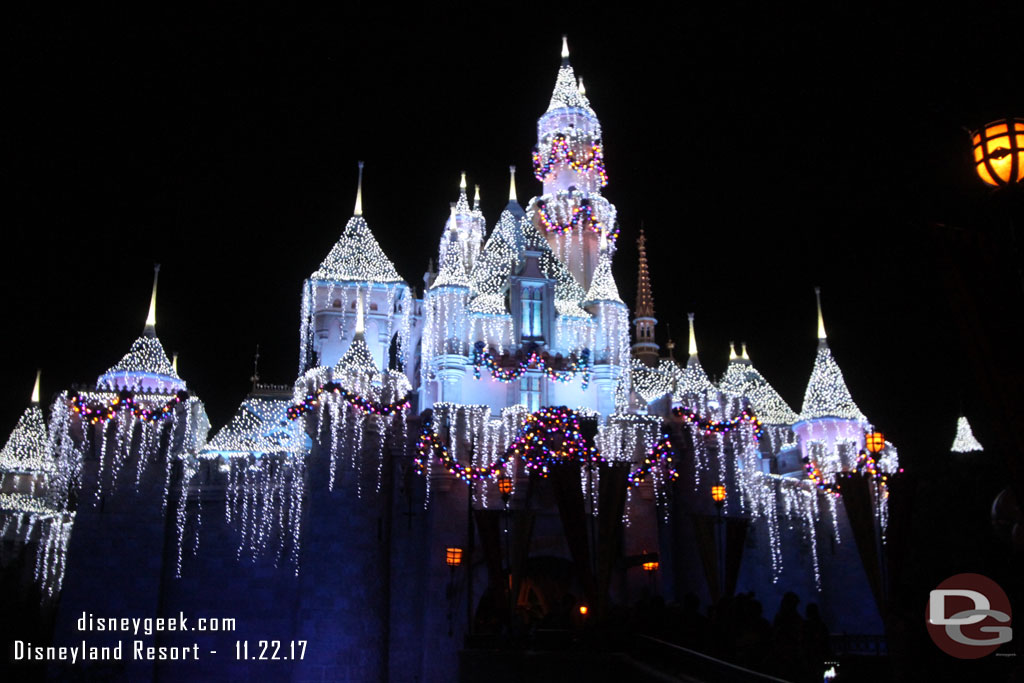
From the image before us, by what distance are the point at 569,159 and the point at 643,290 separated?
856 centimetres

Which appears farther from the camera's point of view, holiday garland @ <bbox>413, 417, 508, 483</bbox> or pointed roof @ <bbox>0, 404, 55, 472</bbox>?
pointed roof @ <bbox>0, 404, 55, 472</bbox>

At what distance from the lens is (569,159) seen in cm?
3067

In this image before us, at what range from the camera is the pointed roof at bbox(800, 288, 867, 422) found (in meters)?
27.9

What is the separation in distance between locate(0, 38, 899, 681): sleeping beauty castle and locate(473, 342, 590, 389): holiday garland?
71 millimetres

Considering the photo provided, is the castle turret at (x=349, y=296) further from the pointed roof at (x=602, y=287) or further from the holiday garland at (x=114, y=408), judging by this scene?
the pointed roof at (x=602, y=287)

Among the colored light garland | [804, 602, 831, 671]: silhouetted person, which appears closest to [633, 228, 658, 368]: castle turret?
the colored light garland

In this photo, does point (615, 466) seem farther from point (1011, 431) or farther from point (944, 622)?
point (1011, 431)

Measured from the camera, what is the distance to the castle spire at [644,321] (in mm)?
36188

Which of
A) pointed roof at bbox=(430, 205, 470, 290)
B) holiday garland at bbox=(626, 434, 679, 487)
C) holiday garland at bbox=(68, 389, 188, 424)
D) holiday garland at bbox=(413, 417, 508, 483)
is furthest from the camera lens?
pointed roof at bbox=(430, 205, 470, 290)

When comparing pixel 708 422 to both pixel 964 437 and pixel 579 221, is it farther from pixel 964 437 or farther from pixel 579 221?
pixel 964 437

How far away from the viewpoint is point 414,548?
2308 centimetres

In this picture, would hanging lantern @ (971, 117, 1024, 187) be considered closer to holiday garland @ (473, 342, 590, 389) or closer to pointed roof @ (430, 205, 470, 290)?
holiday garland @ (473, 342, 590, 389)

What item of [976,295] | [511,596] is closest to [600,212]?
[511,596]

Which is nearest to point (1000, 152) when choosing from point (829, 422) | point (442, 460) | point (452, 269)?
point (442, 460)
